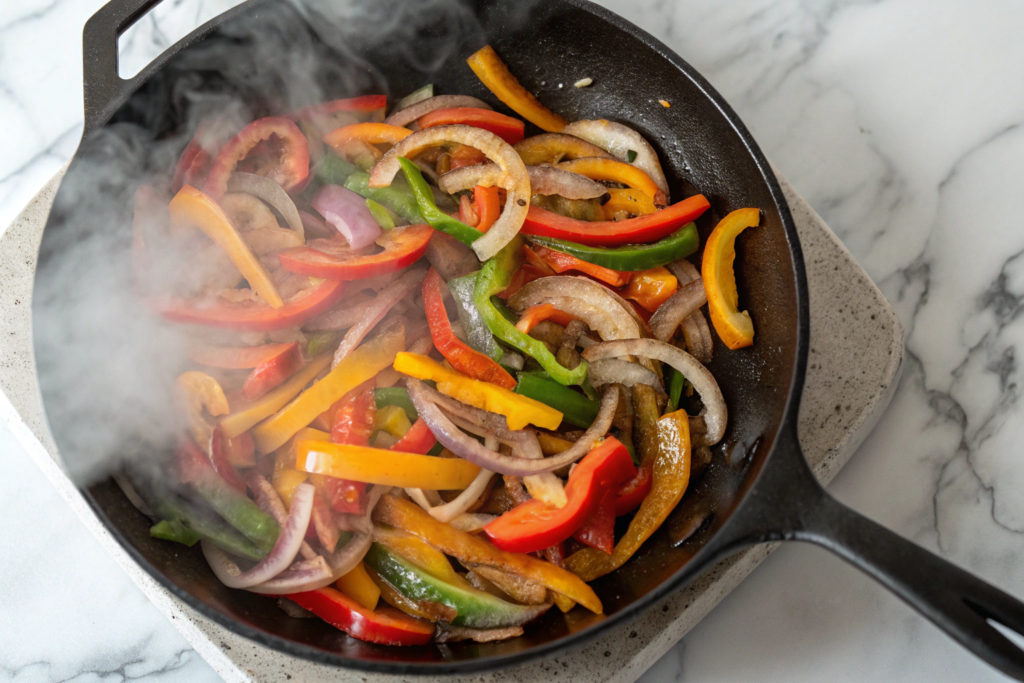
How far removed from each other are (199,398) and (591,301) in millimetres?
984

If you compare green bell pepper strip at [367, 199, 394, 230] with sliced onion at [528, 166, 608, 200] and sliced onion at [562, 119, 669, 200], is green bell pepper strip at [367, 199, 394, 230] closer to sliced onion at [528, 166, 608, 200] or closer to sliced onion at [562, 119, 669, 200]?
sliced onion at [528, 166, 608, 200]

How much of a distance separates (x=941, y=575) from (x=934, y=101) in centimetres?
166

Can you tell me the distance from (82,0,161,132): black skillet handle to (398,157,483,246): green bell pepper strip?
713 mm

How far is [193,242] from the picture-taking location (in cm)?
194

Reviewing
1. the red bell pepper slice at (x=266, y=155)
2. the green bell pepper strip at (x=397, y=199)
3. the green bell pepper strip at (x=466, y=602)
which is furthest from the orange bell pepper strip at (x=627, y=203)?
the green bell pepper strip at (x=466, y=602)

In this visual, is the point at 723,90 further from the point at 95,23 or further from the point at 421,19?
the point at 95,23

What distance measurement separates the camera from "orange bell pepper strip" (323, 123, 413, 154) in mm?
2127

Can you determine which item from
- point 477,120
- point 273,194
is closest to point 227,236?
point 273,194

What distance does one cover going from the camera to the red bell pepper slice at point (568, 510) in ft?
5.51

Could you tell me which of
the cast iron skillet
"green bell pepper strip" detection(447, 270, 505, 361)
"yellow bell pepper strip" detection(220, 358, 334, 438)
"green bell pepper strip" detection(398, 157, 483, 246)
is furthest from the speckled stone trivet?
"green bell pepper strip" detection(398, 157, 483, 246)

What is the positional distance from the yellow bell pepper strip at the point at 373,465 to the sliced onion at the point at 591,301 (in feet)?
1.56

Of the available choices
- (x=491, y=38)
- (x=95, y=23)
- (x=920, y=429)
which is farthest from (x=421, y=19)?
(x=920, y=429)

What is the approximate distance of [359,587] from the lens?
172cm

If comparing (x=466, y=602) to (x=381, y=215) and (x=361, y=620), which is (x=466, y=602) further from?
(x=381, y=215)
